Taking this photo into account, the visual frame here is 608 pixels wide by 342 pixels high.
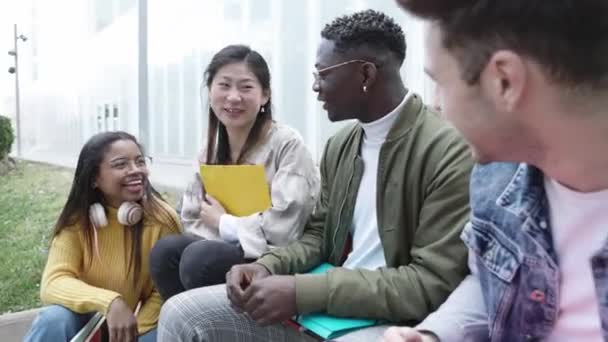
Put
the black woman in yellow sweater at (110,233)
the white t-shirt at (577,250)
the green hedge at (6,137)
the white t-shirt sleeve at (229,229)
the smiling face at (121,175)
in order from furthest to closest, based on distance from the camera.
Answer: the green hedge at (6,137), the smiling face at (121,175), the black woman in yellow sweater at (110,233), the white t-shirt sleeve at (229,229), the white t-shirt at (577,250)

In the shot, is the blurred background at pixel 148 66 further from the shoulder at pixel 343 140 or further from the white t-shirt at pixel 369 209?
the white t-shirt at pixel 369 209

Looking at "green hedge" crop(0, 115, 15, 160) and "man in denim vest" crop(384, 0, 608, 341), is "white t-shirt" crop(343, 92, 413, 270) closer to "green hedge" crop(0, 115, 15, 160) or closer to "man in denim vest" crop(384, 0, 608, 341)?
"man in denim vest" crop(384, 0, 608, 341)

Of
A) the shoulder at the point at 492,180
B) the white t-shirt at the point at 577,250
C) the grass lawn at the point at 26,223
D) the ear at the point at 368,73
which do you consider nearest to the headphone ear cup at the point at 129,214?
the grass lawn at the point at 26,223

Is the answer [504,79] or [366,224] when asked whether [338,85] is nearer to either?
[366,224]

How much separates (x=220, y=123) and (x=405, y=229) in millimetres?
760

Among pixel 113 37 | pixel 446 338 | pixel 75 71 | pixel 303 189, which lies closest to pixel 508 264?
pixel 446 338

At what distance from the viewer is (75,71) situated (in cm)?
317

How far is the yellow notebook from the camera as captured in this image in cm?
155

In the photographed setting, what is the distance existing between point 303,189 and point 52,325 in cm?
75

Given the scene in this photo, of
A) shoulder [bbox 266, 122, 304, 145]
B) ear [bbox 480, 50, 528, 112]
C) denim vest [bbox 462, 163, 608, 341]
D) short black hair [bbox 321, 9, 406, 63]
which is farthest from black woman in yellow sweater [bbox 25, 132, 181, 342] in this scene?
ear [bbox 480, 50, 528, 112]

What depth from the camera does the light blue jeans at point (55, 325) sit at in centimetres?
152

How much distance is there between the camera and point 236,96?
1655 millimetres

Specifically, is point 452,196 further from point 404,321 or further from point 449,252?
point 404,321

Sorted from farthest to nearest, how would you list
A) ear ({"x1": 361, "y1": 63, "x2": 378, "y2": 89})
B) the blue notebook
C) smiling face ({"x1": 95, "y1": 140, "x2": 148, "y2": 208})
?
smiling face ({"x1": 95, "y1": 140, "x2": 148, "y2": 208}) < ear ({"x1": 361, "y1": 63, "x2": 378, "y2": 89}) < the blue notebook
